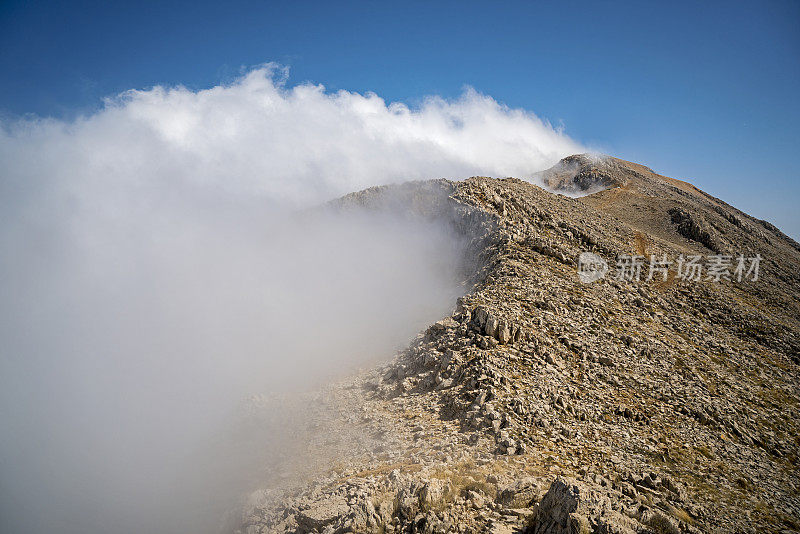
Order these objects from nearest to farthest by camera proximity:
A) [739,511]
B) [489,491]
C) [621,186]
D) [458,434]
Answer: [489,491] < [739,511] < [458,434] < [621,186]

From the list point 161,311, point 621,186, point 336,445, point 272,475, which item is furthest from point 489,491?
point 621,186

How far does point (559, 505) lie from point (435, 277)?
916 inches

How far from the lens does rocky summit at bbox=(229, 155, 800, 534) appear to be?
452 inches

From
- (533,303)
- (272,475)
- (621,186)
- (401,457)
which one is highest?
(621,186)

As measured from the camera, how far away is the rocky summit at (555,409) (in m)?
11.5

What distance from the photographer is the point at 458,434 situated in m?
15.2

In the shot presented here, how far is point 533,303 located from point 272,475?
15.9m

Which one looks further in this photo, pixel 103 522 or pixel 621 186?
pixel 621 186

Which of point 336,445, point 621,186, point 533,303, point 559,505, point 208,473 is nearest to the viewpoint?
point 559,505

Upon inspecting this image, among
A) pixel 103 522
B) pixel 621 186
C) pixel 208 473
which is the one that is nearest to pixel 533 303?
pixel 208 473

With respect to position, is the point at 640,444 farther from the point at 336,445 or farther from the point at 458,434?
the point at 336,445

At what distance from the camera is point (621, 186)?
233 feet

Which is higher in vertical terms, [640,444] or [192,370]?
[640,444]

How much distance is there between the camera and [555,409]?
16.3 meters
